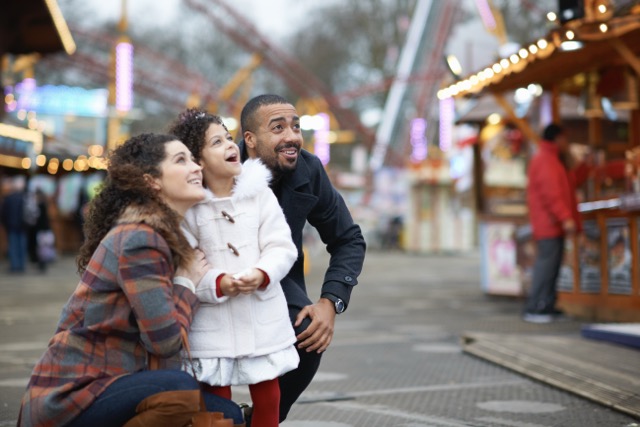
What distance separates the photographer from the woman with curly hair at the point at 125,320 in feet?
9.07

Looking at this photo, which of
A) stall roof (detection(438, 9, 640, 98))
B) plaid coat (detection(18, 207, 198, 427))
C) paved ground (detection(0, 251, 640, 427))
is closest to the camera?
plaid coat (detection(18, 207, 198, 427))

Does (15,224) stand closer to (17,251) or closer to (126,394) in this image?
(17,251)

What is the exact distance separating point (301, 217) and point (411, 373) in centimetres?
286

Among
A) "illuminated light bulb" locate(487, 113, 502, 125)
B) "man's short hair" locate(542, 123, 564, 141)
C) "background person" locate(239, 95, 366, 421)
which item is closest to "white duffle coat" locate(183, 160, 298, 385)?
"background person" locate(239, 95, 366, 421)

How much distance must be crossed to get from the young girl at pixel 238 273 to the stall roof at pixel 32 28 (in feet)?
49.7

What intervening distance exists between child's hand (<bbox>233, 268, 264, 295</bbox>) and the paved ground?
1.62 metres

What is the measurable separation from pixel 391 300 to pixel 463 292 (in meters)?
1.97

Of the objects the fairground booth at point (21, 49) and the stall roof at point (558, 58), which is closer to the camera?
the stall roof at point (558, 58)

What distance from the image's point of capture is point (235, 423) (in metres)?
3.03

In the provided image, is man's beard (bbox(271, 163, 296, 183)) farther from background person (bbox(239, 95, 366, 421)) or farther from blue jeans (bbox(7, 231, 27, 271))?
blue jeans (bbox(7, 231, 27, 271))

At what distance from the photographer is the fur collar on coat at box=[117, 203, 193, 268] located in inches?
113

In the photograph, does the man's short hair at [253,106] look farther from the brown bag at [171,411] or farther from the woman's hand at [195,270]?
the brown bag at [171,411]

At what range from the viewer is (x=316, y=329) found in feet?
11.0

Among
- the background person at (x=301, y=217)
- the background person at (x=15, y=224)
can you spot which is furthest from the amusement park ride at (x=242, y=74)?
the background person at (x=301, y=217)
